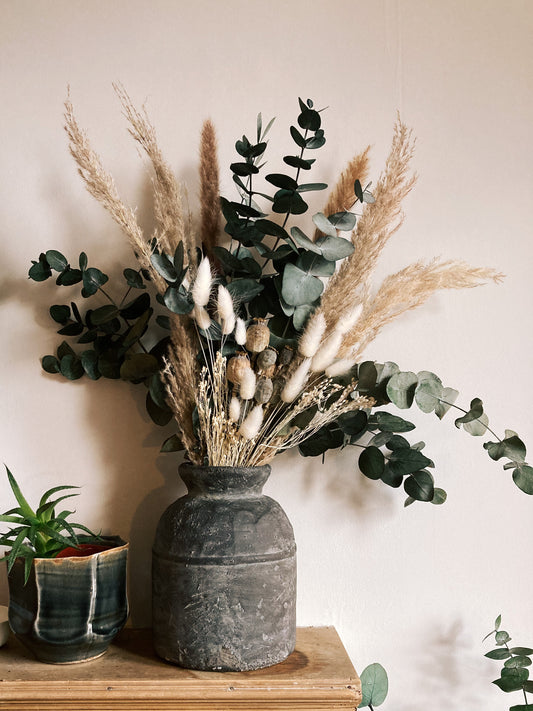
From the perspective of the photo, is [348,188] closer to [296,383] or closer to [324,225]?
[324,225]

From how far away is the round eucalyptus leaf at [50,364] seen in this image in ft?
4.32

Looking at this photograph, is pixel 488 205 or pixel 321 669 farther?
pixel 488 205

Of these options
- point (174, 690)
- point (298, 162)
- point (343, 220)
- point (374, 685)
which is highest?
point (298, 162)

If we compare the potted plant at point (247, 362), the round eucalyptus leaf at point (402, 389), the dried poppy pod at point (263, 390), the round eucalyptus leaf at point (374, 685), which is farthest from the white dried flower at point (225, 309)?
the round eucalyptus leaf at point (374, 685)

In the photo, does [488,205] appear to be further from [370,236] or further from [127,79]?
[127,79]

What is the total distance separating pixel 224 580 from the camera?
42.3 inches

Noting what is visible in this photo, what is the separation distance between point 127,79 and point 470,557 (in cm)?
119

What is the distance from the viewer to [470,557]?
1.33 m

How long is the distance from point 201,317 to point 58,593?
1.64 ft

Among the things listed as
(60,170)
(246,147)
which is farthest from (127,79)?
(246,147)

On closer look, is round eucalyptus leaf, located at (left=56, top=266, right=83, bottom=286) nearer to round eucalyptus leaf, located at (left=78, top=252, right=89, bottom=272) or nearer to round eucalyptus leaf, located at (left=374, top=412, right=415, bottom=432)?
round eucalyptus leaf, located at (left=78, top=252, right=89, bottom=272)

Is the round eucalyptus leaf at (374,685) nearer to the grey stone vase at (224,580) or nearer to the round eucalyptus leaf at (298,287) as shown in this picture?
the grey stone vase at (224,580)

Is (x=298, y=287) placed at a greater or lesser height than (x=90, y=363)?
greater

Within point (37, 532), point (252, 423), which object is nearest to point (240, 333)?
point (252, 423)
